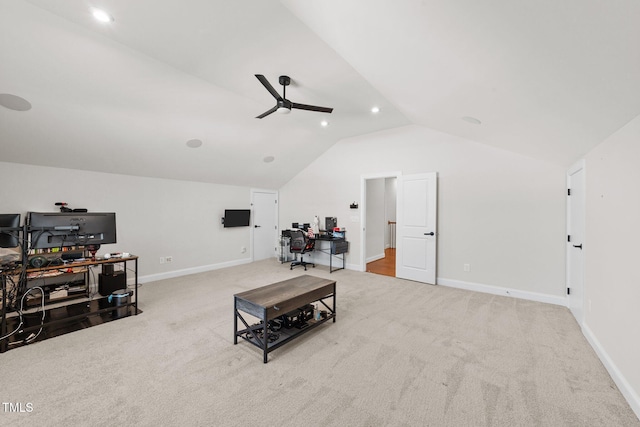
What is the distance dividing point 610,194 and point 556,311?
6.84ft

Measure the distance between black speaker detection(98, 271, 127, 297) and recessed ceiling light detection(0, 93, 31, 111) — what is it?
2400 millimetres

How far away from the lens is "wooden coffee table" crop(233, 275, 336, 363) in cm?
243

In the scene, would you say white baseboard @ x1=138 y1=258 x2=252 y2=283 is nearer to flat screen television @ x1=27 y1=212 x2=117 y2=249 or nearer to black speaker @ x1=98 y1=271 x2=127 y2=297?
black speaker @ x1=98 y1=271 x2=127 y2=297

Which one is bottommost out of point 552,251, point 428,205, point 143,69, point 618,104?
point 552,251

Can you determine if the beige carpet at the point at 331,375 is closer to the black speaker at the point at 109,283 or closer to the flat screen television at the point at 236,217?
the black speaker at the point at 109,283

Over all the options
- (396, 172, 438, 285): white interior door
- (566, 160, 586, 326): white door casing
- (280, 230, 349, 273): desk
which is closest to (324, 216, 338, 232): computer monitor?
(280, 230, 349, 273): desk

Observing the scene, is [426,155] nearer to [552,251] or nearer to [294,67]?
[552,251]

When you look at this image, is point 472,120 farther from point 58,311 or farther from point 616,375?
point 58,311

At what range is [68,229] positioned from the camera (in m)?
2.87

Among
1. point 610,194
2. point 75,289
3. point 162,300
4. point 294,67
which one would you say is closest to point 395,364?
point 610,194

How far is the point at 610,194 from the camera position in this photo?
7.48ft

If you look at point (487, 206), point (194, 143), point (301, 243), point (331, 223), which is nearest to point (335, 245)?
point (331, 223)

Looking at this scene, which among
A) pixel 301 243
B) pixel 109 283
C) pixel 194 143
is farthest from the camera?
pixel 301 243

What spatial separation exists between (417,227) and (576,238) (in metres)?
2.17
